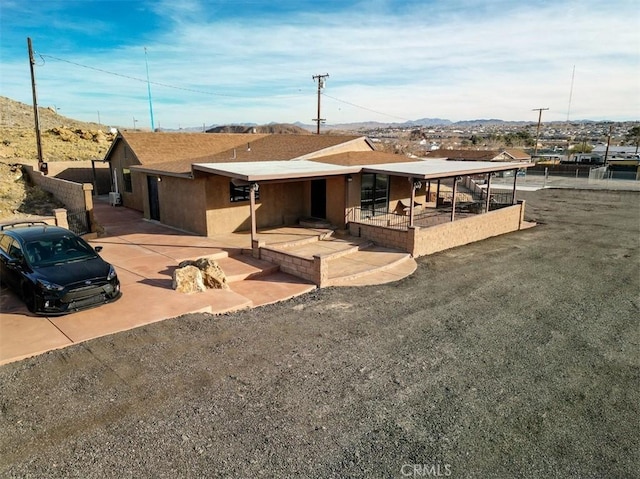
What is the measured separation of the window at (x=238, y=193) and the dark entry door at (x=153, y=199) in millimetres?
4094

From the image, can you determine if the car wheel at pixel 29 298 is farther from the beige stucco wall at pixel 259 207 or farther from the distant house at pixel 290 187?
Result: the beige stucco wall at pixel 259 207

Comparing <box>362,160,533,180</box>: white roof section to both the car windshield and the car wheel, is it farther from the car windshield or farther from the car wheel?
the car wheel

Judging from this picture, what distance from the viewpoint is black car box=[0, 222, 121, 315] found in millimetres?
8250

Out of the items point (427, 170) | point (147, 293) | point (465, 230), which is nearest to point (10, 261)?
point (147, 293)

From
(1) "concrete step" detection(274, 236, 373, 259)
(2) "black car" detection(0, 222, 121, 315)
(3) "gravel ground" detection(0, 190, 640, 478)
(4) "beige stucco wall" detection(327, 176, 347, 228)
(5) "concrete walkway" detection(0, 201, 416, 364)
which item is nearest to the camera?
(3) "gravel ground" detection(0, 190, 640, 478)

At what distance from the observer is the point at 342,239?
16031 millimetres

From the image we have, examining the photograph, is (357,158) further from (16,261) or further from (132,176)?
(16,261)

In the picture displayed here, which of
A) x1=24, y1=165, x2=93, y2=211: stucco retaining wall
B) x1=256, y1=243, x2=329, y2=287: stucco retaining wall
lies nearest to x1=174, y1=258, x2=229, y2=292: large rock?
x1=256, y1=243, x2=329, y2=287: stucco retaining wall

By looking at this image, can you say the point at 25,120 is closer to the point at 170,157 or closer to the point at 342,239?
the point at 170,157

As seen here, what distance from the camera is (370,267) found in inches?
512

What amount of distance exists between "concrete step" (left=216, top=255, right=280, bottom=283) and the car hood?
3313mm

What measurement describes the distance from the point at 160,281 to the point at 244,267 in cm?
245

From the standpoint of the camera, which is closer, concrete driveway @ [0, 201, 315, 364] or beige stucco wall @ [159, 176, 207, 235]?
concrete driveway @ [0, 201, 315, 364]

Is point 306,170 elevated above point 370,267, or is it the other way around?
point 306,170
